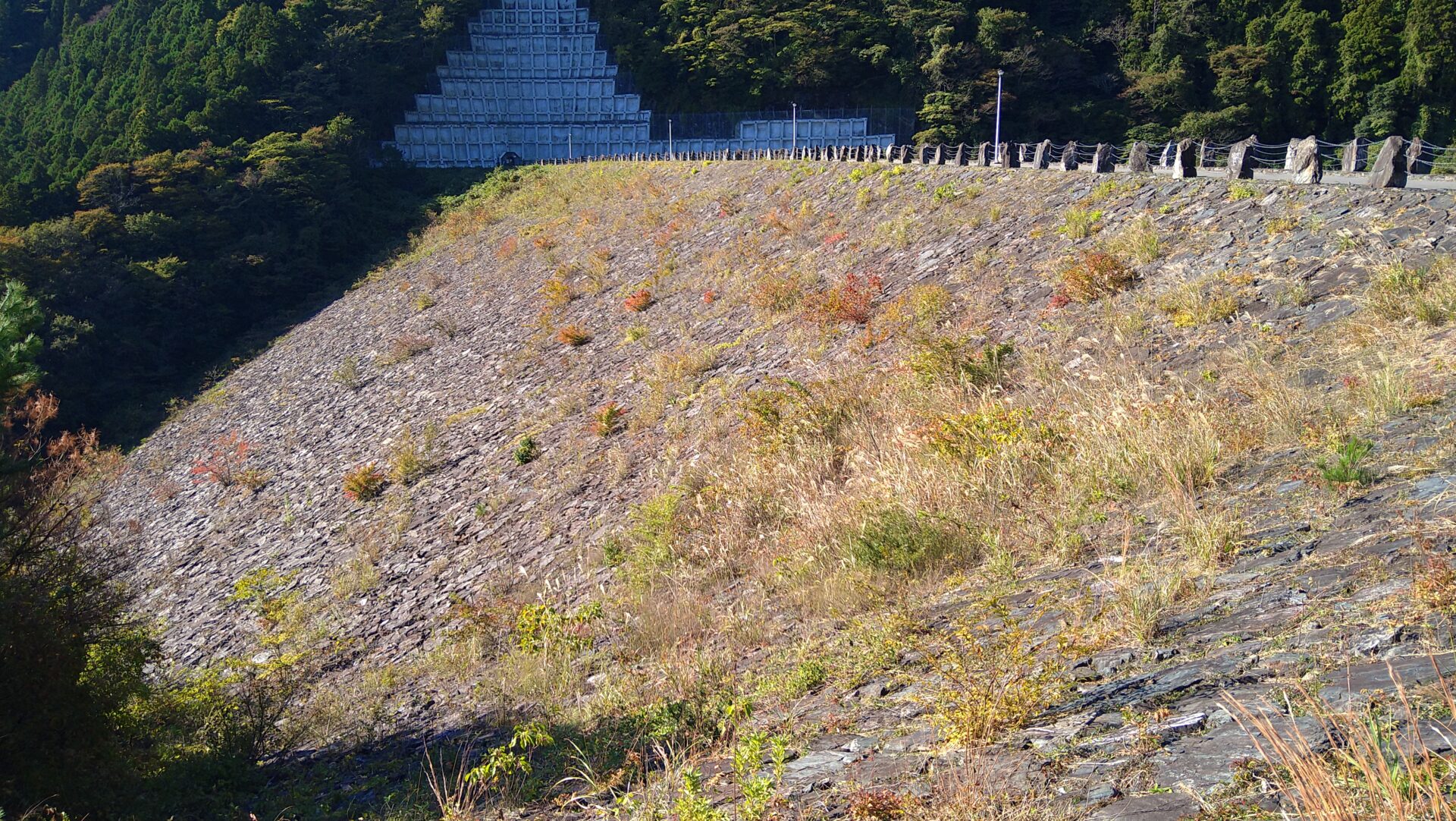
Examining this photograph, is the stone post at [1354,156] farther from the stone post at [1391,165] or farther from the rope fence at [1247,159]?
the stone post at [1391,165]

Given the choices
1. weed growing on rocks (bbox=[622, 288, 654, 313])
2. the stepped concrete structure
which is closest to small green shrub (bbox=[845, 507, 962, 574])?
weed growing on rocks (bbox=[622, 288, 654, 313])

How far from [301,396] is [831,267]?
52.7ft

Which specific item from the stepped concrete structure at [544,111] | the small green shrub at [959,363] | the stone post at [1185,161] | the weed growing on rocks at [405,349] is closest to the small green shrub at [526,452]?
the small green shrub at [959,363]

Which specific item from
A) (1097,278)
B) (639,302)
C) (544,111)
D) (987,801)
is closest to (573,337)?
(639,302)

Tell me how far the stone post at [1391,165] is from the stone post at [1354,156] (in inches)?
24.0

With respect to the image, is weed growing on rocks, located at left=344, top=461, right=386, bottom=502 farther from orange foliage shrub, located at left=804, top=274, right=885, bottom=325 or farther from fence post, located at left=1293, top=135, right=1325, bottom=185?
fence post, located at left=1293, top=135, right=1325, bottom=185

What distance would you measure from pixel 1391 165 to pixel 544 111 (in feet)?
222

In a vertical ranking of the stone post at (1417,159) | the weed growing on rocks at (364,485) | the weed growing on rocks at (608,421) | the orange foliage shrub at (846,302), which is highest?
the stone post at (1417,159)

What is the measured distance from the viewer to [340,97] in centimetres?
5941

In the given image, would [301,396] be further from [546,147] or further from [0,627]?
[546,147]

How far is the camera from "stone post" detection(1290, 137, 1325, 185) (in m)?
11.7

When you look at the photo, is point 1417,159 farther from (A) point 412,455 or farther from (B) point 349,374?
(B) point 349,374

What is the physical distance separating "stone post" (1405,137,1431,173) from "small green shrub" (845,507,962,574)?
867 cm

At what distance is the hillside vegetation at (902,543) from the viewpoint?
3742 millimetres
